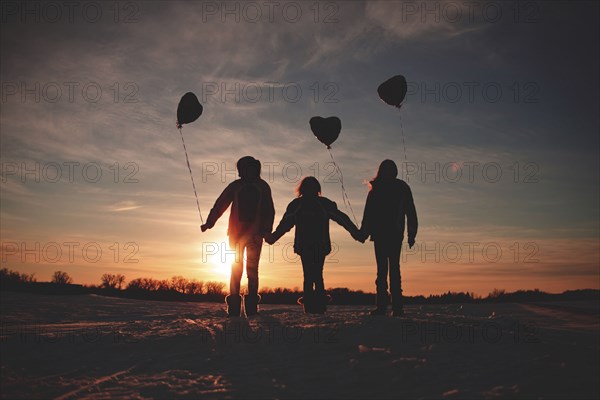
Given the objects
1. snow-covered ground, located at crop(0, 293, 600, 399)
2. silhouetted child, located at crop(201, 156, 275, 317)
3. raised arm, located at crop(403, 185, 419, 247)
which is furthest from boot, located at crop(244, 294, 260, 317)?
raised arm, located at crop(403, 185, 419, 247)

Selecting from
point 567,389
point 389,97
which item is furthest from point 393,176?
point 567,389

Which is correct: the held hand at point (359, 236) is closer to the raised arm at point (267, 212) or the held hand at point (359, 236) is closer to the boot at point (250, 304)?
the raised arm at point (267, 212)

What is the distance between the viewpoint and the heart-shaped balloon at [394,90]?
1119 cm

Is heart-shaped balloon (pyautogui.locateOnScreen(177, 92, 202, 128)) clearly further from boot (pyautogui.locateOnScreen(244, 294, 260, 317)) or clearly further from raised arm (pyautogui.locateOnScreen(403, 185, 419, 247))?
raised arm (pyautogui.locateOnScreen(403, 185, 419, 247))

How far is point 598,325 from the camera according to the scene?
565 cm

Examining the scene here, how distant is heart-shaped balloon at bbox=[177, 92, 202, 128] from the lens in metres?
10.8

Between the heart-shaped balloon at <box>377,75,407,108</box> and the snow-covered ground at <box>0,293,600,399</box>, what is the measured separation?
19.9 ft

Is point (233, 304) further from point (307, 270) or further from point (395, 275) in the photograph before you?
point (395, 275)

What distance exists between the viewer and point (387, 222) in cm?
820

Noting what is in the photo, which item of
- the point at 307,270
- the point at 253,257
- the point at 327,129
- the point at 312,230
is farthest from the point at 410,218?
the point at 327,129

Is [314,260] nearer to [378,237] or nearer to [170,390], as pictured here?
[378,237]

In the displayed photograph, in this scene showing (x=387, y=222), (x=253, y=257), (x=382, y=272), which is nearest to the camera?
(x=382, y=272)

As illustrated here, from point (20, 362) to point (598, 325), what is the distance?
624cm

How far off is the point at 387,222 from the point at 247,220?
244cm
